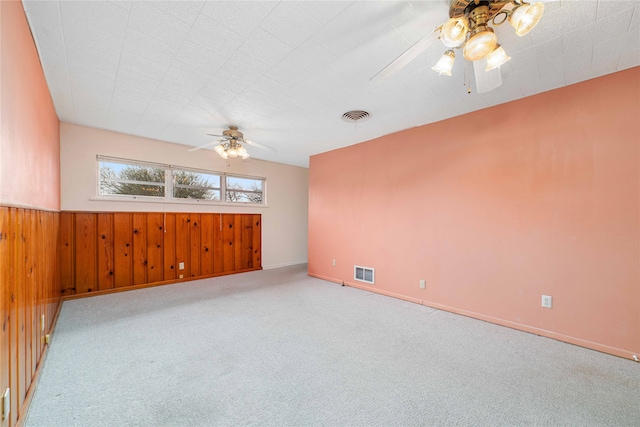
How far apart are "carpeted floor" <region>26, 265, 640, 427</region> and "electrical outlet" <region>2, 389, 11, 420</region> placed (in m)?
0.30

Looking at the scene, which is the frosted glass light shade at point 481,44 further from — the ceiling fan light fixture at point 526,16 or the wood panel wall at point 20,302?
the wood panel wall at point 20,302

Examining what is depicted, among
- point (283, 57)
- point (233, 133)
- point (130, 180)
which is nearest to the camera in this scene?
point (283, 57)

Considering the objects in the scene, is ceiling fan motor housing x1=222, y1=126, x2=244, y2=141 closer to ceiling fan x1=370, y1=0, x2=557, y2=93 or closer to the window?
the window

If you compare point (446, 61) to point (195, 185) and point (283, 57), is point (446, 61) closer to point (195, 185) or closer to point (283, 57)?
point (283, 57)

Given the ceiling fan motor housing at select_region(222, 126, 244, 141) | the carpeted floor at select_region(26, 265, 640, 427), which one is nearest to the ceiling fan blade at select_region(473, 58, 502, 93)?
the carpeted floor at select_region(26, 265, 640, 427)

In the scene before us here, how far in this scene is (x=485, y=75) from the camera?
1.78m

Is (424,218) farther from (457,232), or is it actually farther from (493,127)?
(493,127)

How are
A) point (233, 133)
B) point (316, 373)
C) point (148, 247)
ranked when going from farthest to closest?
point (148, 247) → point (233, 133) → point (316, 373)

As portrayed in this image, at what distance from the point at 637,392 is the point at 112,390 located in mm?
3608

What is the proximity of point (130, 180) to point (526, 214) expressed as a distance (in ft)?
18.2

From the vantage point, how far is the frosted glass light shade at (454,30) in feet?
4.49

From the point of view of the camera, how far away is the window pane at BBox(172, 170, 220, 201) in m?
4.73

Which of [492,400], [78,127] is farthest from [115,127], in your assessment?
[492,400]

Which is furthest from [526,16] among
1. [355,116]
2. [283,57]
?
[355,116]
